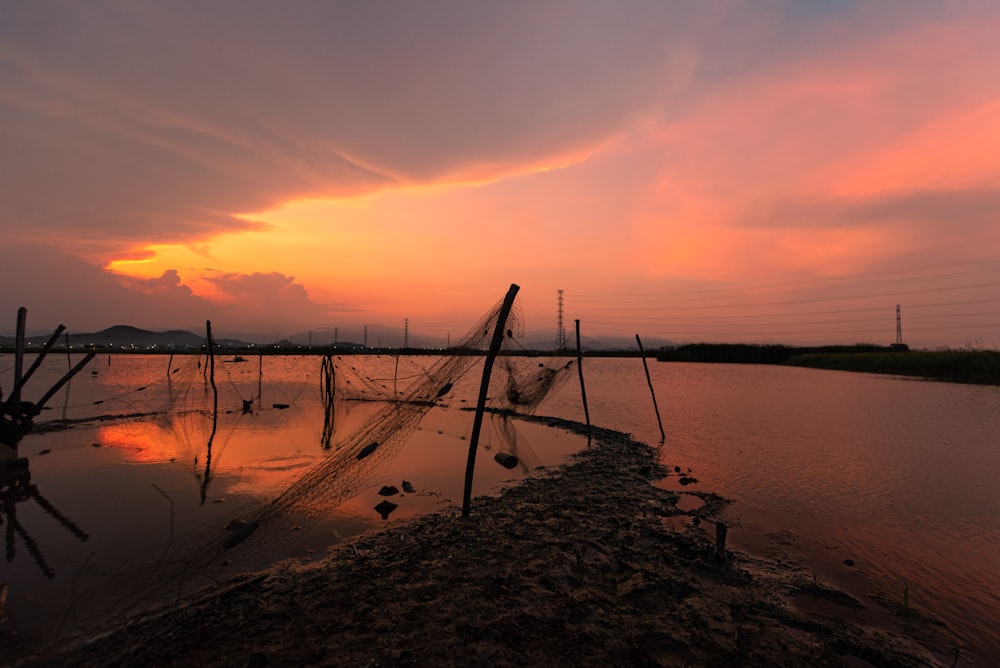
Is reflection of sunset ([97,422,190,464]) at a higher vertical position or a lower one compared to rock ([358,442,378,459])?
lower

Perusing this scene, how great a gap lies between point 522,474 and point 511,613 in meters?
7.18

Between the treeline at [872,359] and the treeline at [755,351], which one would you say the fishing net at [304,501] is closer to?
the treeline at [872,359]

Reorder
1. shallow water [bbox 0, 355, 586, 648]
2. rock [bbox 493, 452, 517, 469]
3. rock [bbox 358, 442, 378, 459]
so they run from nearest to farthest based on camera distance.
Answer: shallow water [bbox 0, 355, 586, 648] < rock [bbox 358, 442, 378, 459] < rock [bbox 493, 452, 517, 469]

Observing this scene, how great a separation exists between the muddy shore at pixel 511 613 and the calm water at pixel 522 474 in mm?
954

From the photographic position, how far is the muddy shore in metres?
4.50

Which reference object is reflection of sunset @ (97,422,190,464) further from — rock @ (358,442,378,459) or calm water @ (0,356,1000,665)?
rock @ (358,442,378,459)

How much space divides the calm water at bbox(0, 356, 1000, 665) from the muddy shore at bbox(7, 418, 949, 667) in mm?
954

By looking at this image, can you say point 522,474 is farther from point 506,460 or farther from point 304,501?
point 304,501

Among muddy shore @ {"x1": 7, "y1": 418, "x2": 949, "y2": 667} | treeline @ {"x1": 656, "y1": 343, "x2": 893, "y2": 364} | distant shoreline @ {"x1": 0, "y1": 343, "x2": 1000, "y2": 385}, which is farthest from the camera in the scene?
treeline @ {"x1": 656, "y1": 343, "x2": 893, "y2": 364}

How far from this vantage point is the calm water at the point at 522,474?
6.60 meters

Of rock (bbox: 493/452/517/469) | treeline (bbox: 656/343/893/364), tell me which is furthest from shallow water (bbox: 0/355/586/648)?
treeline (bbox: 656/343/893/364)

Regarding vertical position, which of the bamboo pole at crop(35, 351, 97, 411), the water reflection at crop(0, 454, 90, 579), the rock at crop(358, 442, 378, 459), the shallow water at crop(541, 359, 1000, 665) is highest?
the bamboo pole at crop(35, 351, 97, 411)

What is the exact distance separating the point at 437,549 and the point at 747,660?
434 cm

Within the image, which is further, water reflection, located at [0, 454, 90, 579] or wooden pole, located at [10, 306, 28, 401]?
wooden pole, located at [10, 306, 28, 401]
